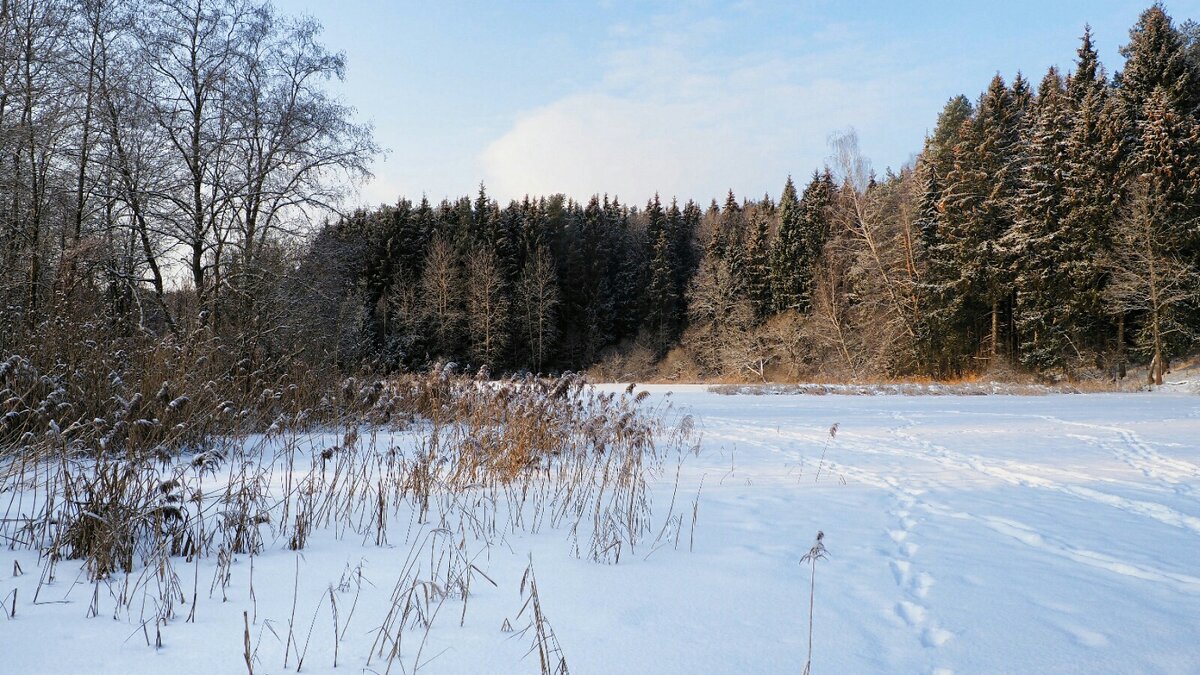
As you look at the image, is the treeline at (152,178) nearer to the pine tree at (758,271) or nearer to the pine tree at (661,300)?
the pine tree at (758,271)

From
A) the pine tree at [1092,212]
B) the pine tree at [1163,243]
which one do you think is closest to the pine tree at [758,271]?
the pine tree at [1092,212]

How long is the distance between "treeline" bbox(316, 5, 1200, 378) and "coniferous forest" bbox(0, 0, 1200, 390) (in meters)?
0.14

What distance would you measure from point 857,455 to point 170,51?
1457 cm

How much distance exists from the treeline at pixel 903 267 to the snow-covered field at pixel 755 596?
8.78 meters

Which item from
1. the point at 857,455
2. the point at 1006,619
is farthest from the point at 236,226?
the point at 1006,619

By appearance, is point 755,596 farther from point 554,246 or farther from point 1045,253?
point 554,246

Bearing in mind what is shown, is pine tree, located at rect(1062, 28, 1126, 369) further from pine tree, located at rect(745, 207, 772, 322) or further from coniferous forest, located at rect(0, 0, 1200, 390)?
pine tree, located at rect(745, 207, 772, 322)

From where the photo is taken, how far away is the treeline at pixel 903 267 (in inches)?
859

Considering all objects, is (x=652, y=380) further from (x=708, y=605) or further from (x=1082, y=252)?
(x=708, y=605)

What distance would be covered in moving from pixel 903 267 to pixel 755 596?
30.0 metres

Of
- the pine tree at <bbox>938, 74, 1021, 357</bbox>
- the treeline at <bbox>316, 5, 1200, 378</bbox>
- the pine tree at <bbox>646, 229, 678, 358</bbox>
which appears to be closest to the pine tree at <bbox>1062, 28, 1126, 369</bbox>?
the treeline at <bbox>316, 5, 1200, 378</bbox>

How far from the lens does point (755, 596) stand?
2.53 m

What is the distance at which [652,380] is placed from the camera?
36.8 m

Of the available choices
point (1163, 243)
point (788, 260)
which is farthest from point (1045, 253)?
point (788, 260)
